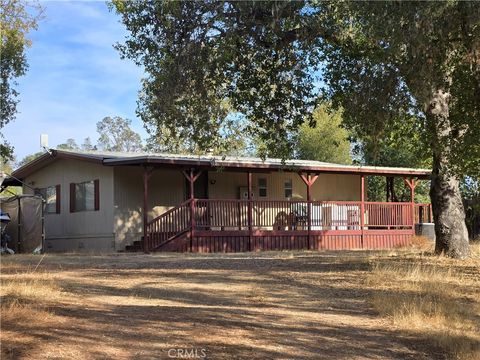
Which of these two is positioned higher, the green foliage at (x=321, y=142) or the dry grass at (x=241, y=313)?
the green foliage at (x=321, y=142)

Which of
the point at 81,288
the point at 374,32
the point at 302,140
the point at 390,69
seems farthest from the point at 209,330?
the point at 302,140

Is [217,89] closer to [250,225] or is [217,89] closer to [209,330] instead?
[209,330]

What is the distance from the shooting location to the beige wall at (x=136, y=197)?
763 inches

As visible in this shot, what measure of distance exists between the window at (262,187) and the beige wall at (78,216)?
609cm

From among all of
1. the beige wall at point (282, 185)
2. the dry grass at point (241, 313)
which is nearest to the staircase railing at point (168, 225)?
the beige wall at point (282, 185)

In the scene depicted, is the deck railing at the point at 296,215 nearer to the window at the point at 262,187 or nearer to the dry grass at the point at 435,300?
the window at the point at 262,187

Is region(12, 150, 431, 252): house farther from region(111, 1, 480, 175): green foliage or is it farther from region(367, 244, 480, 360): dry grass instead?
region(367, 244, 480, 360): dry grass

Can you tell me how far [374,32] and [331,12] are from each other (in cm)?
198

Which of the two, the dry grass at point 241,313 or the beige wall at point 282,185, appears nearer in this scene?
the dry grass at point 241,313

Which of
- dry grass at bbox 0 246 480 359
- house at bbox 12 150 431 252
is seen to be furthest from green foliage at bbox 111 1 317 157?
house at bbox 12 150 431 252

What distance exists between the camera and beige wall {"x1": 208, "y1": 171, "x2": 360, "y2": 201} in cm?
2195

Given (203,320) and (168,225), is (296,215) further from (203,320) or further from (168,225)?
(203,320)

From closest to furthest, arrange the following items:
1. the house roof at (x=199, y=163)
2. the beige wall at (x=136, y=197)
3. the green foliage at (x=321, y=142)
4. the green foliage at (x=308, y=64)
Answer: the green foliage at (x=308, y=64)
the house roof at (x=199, y=163)
the beige wall at (x=136, y=197)
the green foliage at (x=321, y=142)

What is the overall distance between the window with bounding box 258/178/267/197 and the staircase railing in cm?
464
